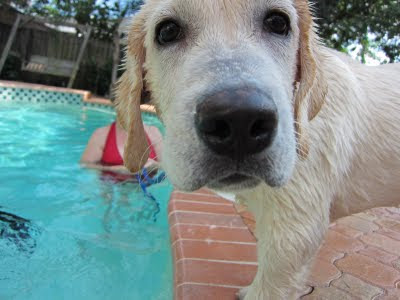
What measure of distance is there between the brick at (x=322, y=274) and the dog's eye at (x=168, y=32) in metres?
1.74

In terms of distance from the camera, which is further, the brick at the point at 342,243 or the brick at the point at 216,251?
the brick at the point at 342,243

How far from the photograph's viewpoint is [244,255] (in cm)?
309

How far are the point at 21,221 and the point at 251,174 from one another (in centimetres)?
433

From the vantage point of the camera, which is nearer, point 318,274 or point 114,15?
point 318,274

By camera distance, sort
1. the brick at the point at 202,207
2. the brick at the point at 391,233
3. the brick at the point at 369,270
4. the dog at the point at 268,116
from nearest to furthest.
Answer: the dog at the point at 268,116 → the brick at the point at 369,270 → the brick at the point at 391,233 → the brick at the point at 202,207

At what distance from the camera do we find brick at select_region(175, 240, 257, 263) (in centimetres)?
301

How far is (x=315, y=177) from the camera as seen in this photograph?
2.21 metres

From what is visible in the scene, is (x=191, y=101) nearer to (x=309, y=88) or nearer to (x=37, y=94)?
(x=309, y=88)

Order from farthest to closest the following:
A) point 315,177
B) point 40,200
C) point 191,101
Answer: point 40,200
point 315,177
point 191,101

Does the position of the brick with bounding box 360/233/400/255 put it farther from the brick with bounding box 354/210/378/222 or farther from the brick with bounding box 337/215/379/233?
the brick with bounding box 354/210/378/222

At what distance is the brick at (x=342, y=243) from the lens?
11.3 feet

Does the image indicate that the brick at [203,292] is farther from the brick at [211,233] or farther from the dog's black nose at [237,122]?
the dog's black nose at [237,122]

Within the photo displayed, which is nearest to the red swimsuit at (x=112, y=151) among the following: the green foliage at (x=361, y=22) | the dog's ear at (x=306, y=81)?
the dog's ear at (x=306, y=81)

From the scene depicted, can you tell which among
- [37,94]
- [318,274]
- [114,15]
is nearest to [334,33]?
[114,15]
